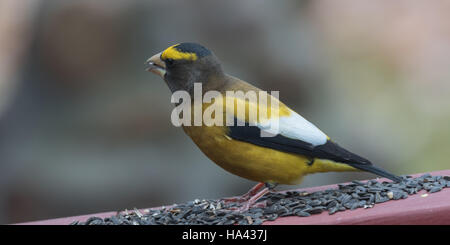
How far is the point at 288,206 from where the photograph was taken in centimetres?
350

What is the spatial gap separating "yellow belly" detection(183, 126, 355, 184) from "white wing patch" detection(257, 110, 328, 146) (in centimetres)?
11

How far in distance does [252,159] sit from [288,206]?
A: 0.37 meters

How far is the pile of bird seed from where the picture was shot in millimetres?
3387

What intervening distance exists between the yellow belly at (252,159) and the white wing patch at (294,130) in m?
0.11

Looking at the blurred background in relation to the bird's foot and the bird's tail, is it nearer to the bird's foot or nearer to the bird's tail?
the bird's foot

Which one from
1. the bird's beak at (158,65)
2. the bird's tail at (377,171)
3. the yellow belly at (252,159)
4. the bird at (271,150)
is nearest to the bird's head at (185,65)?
the bird's beak at (158,65)

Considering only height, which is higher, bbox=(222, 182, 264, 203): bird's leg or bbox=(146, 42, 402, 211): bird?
bbox=(146, 42, 402, 211): bird

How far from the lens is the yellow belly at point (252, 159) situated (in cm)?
368

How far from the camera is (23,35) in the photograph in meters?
6.24

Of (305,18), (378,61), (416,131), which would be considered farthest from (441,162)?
A: (305,18)

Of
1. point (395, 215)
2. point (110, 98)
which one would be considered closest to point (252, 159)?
point (395, 215)

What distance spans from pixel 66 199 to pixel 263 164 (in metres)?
3.17

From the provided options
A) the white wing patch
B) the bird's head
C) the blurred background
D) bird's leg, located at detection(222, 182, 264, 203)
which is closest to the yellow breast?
the white wing patch

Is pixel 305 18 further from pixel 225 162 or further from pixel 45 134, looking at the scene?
pixel 225 162
